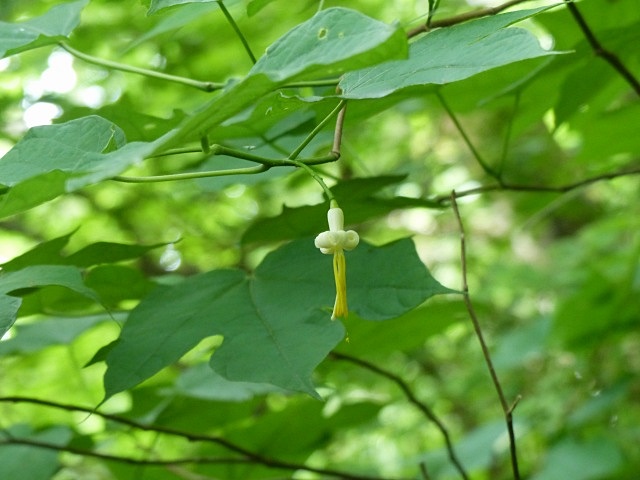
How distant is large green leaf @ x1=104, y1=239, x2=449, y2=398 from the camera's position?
80 cm

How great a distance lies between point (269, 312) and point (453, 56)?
36 cm

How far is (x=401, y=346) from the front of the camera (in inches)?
51.9

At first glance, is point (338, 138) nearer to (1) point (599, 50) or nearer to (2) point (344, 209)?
(2) point (344, 209)

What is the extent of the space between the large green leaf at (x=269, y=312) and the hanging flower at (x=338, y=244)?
81 millimetres

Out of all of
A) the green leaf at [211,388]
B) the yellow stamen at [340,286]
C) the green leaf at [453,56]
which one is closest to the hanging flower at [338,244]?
the yellow stamen at [340,286]

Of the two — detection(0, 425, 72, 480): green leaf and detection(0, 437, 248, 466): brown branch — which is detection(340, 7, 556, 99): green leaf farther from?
detection(0, 425, 72, 480): green leaf

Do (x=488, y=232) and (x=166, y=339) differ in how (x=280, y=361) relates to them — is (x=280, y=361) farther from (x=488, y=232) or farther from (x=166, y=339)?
(x=488, y=232)

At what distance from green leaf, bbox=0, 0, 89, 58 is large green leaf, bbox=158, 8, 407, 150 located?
425mm

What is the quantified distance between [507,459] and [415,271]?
6.85 feet

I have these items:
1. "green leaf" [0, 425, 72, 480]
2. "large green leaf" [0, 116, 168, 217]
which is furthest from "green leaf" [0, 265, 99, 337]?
"green leaf" [0, 425, 72, 480]

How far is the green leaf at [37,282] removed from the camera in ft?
2.28

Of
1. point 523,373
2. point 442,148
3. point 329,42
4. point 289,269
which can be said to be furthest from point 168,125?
point 442,148

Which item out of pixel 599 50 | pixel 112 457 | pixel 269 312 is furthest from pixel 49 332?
pixel 599 50

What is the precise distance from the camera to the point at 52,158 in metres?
0.62
